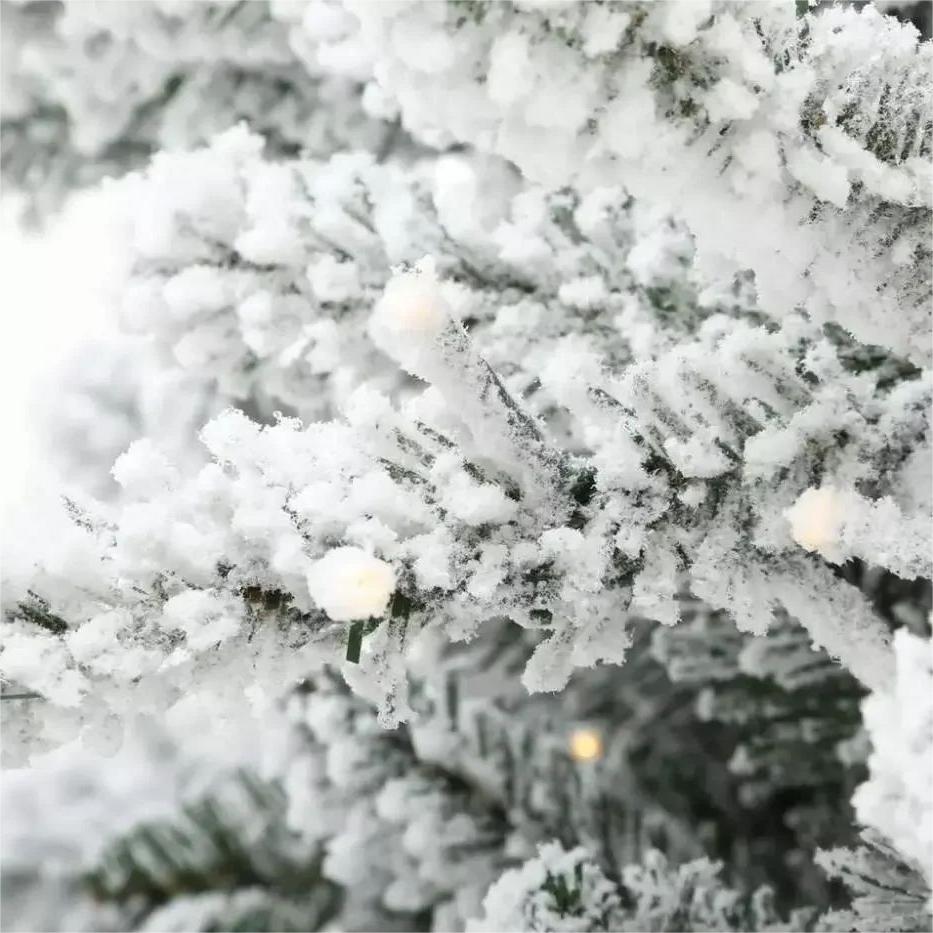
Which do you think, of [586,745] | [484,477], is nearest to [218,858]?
[586,745]

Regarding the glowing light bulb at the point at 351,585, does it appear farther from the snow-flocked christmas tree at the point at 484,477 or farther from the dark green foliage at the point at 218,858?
the dark green foliage at the point at 218,858

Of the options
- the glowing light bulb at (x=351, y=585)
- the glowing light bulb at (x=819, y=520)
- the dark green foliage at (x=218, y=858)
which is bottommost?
the dark green foliage at (x=218, y=858)

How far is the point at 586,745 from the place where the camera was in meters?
1.00

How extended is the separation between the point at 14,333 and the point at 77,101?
0.44 m

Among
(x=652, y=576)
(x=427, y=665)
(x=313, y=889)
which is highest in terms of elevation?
(x=652, y=576)

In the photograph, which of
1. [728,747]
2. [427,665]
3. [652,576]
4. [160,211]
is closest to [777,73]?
[652,576]

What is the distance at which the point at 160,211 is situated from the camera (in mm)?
680

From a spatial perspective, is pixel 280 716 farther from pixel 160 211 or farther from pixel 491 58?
pixel 491 58

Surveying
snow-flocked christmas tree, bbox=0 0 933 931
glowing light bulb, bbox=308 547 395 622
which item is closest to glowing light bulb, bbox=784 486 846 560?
snow-flocked christmas tree, bbox=0 0 933 931

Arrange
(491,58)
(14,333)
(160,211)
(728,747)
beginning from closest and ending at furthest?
(491,58) → (160,211) → (728,747) → (14,333)

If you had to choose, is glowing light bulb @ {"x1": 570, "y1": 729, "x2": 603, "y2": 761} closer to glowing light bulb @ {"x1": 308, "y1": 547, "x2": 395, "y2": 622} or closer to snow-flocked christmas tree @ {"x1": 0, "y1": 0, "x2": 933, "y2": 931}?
snow-flocked christmas tree @ {"x1": 0, "y1": 0, "x2": 933, "y2": 931}

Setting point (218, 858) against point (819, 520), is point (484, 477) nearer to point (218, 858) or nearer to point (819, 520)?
point (819, 520)

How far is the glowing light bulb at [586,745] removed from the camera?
3.24 ft

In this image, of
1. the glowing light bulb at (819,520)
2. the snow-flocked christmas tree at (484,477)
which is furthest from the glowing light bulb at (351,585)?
the glowing light bulb at (819,520)
